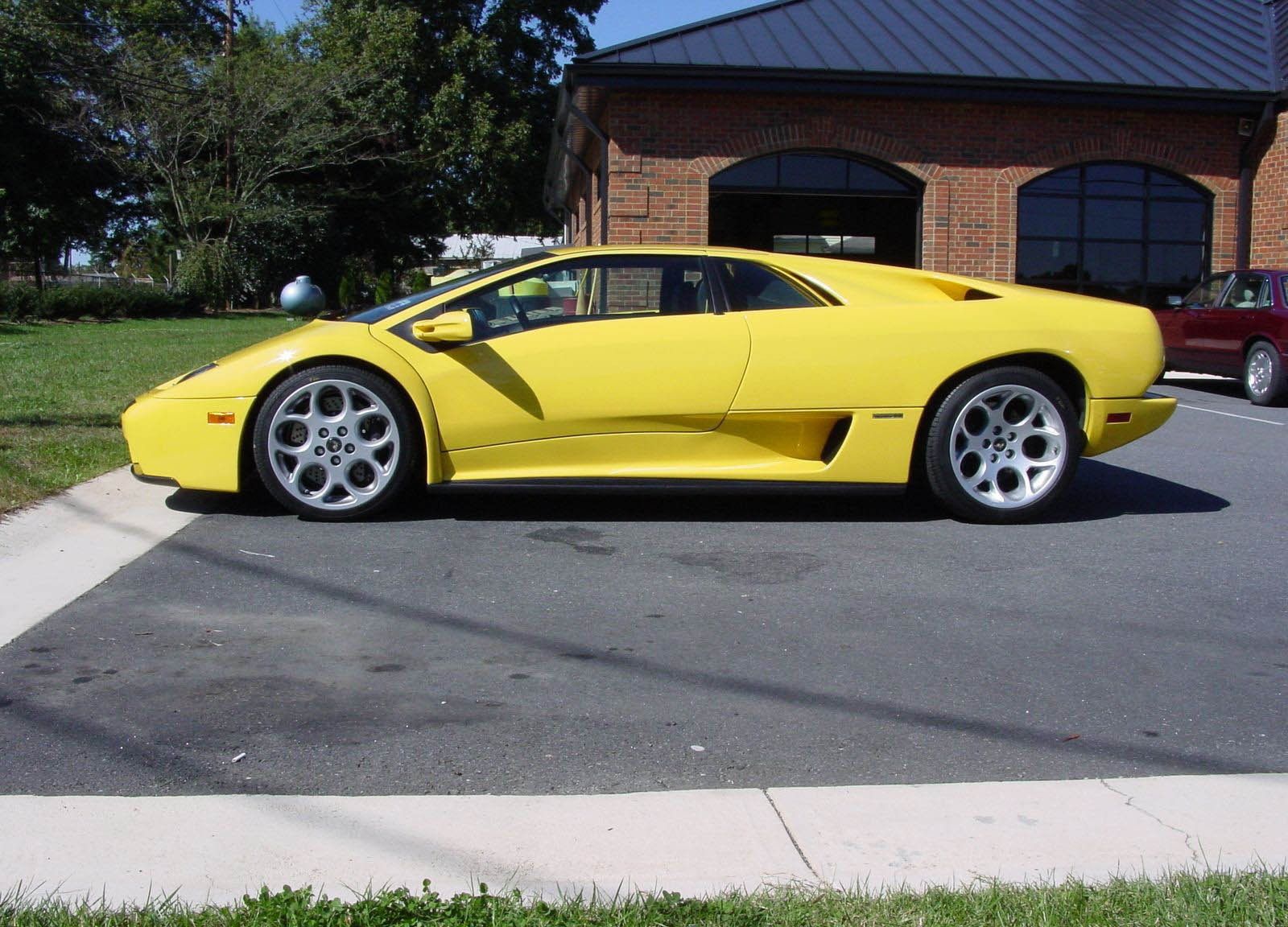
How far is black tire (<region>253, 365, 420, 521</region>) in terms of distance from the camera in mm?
5988

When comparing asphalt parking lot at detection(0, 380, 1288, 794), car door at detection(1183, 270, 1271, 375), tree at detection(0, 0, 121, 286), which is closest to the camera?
asphalt parking lot at detection(0, 380, 1288, 794)

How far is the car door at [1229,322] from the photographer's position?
529 inches

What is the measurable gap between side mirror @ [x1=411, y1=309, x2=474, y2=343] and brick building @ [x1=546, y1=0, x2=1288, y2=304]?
1025cm

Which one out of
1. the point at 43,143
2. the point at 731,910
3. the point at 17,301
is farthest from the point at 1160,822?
the point at 43,143

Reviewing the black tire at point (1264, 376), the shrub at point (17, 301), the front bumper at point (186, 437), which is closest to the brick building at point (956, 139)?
the black tire at point (1264, 376)

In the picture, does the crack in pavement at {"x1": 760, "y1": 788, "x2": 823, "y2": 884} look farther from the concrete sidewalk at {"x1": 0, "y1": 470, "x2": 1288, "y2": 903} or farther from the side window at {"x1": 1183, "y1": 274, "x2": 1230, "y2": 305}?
the side window at {"x1": 1183, "y1": 274, "x2": 1230, "y2": 305}

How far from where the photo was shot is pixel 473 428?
6020 millimetres

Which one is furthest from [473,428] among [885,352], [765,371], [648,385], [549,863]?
[549,863]

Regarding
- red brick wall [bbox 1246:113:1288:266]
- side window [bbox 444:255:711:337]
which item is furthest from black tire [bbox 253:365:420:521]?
red brick wall [bbox 1246:113:1288:266]

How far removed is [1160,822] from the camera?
2.93 meters

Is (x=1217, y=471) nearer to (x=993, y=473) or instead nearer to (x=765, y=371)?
(x=993, y=473)

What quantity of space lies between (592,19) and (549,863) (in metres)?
46.6

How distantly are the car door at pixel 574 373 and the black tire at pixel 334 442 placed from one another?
0.21 m

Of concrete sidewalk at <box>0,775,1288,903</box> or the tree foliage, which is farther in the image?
the tree foliage
